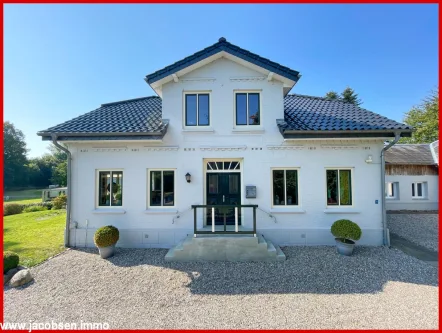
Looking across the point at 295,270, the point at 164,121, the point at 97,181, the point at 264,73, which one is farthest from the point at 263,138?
the point at 97,181

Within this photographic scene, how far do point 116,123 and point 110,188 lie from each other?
2.84 metres

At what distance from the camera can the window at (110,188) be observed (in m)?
8.79

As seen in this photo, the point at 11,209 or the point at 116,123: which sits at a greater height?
the point at 116,123

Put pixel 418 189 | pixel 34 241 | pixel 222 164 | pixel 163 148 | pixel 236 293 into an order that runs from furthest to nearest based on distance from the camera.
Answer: pixel 418 189 → pixel 34 241 → pixel 222 164 → pixel 163 148 → pixel 236 293

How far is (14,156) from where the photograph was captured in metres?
52.2

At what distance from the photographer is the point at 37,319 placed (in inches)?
175

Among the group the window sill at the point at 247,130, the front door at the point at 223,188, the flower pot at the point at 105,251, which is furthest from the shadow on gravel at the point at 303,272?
the window sill at the point at 247,130

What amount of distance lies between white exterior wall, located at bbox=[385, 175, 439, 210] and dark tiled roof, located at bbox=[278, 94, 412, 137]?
410 inches

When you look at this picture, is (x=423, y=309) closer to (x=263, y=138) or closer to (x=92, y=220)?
(x=263, y=138)

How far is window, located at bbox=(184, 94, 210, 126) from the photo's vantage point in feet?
29.3

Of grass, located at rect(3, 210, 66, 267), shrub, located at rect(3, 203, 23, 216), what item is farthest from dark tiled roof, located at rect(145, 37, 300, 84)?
shrub, located at rect(3, 203, 23, 216)

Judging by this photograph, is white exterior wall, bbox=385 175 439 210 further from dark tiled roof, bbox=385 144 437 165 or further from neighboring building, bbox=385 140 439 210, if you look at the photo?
dark tiled roof, bbox=385 144 437 165

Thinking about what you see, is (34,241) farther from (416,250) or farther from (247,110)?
(416,250)

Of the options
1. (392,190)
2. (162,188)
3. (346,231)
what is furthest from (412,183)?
(162,188)
